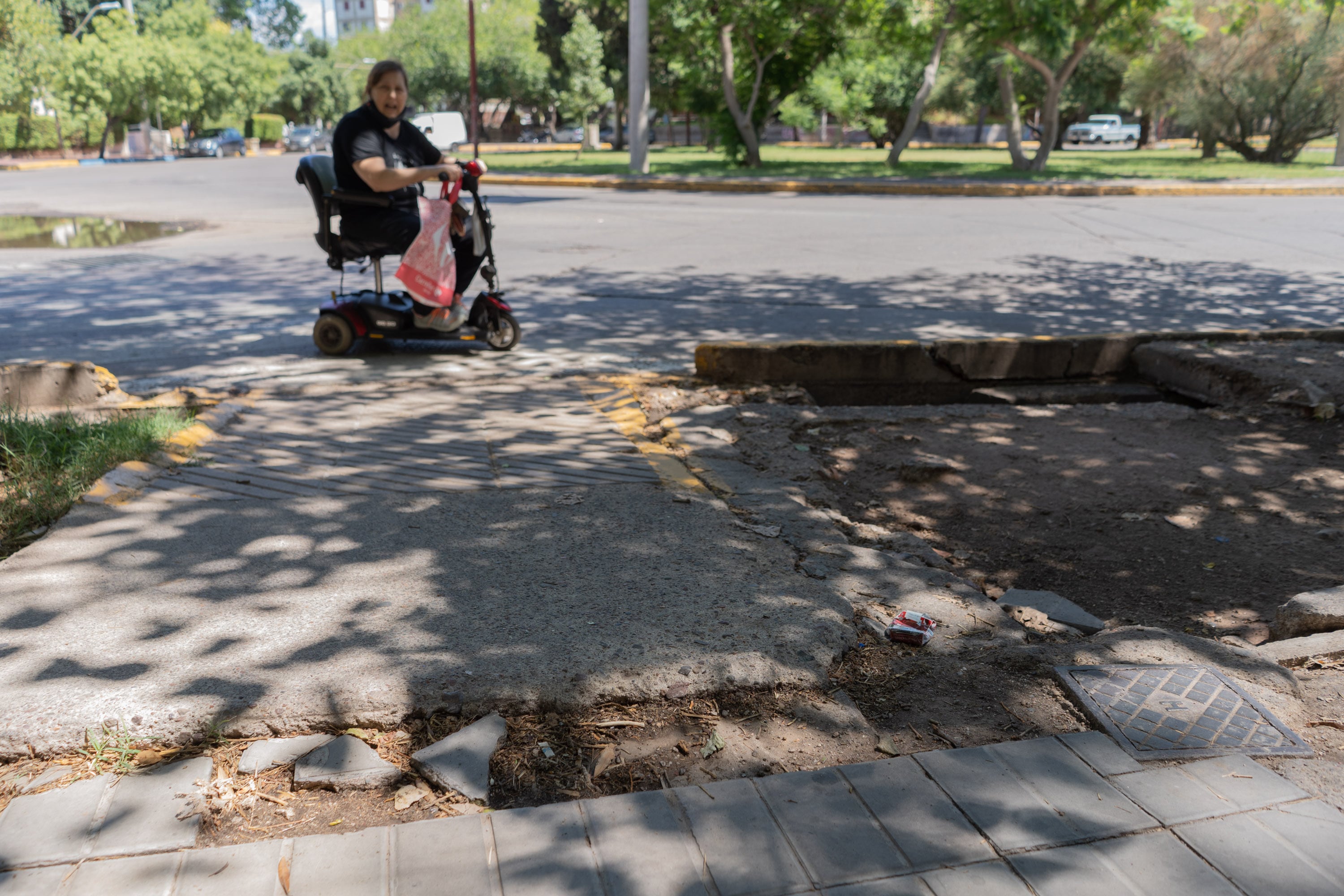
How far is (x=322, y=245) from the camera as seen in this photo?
6.50 meters

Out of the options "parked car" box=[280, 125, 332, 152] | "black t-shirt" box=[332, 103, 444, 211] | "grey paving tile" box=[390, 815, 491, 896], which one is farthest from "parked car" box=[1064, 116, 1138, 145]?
"grey paving tile" box=[390, 815, 491, 896]

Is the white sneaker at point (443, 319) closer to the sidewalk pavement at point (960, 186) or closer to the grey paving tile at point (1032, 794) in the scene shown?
the grey paving tile at point (1032, 794)

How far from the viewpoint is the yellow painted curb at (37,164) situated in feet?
110

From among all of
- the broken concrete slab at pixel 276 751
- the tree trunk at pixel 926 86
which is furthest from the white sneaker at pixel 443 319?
the tree trunk at pixel 926 86

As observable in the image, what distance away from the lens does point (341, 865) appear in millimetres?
2070

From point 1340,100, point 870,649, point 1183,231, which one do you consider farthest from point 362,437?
point 1340,100

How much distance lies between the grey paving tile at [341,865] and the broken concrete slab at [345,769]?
204mm

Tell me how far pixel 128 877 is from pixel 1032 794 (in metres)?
1.92

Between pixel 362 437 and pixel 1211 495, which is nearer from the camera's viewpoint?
pixel 1211 495

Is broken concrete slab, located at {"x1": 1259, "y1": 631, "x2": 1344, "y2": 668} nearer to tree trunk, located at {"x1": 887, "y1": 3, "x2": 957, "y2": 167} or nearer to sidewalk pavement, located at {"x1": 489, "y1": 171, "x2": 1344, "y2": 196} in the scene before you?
sidewalk pavement, located at {"x1": 489, "y1": 171, "x2": 1344, "y2": 196}

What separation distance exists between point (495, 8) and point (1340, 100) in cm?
4131

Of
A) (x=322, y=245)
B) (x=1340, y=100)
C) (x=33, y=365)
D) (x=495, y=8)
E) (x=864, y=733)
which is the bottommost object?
(x=864, y=733)

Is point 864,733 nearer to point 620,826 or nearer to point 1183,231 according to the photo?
point 620,826

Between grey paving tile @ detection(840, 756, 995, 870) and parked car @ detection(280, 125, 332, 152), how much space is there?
189 feet
